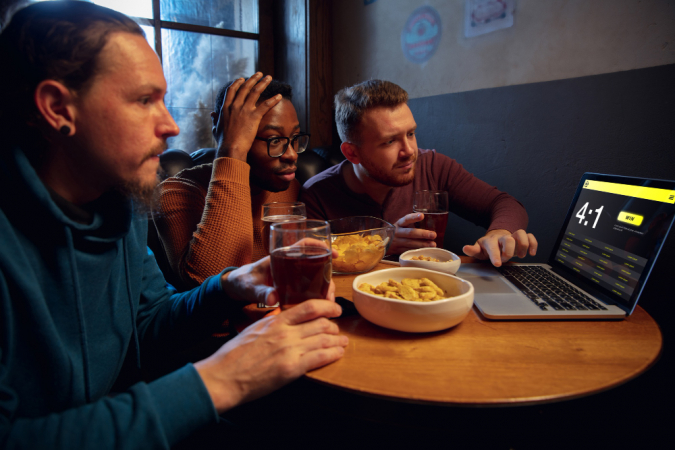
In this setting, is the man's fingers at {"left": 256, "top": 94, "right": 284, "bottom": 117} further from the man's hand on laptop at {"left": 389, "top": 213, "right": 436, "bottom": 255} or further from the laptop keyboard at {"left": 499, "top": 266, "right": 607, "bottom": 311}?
the laptop keyboard at {"left": 499, "top": 266, "right": 607, "bottom": 311}

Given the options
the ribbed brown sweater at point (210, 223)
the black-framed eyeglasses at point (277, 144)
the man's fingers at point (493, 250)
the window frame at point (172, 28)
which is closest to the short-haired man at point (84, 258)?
the ribbed brown sweater at point (210, 223)

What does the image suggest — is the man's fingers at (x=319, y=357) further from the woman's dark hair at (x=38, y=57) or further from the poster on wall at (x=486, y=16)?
the poster on wall at (x=486, y=16)

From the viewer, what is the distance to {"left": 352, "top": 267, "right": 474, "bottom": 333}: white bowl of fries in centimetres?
74

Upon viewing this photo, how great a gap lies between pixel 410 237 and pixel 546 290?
0.47 meters

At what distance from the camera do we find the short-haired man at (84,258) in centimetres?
63

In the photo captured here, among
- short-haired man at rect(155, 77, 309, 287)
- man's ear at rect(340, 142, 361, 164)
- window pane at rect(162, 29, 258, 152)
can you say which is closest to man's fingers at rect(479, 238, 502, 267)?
short-haired man at rect(155, 77, 309, 287)

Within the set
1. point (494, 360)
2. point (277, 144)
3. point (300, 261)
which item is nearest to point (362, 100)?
point (277, 144)

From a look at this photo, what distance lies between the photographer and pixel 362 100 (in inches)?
73.2

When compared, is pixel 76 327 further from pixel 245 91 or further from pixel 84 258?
pixel 245 91

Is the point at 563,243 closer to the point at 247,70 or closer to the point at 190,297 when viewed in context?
the point at 190,297

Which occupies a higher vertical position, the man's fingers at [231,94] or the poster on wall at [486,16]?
the poster on wall at [486,16]

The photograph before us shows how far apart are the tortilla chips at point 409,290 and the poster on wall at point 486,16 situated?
1876 mm

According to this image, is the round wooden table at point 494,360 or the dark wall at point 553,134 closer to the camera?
the round wooden table at point 494,360

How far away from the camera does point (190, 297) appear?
3.45 feet
